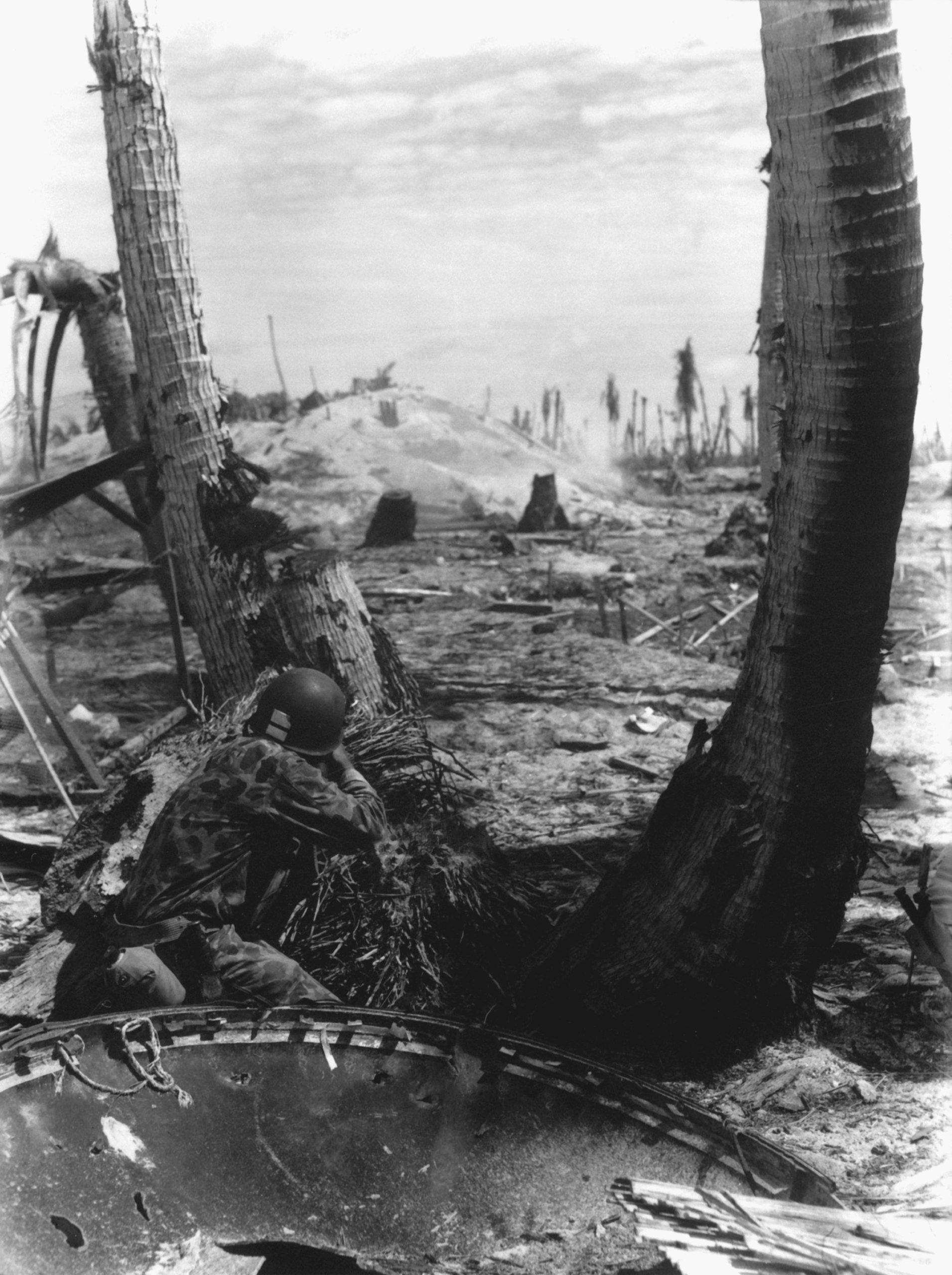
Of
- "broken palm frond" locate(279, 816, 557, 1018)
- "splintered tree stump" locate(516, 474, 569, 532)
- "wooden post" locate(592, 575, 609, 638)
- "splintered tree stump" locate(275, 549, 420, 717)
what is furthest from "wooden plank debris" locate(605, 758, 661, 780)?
"splintered tree stump" locate(516, 474, 569, 532)

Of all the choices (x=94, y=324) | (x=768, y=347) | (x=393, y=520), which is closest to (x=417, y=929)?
(x=94, y=324)

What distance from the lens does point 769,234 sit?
16.0 m

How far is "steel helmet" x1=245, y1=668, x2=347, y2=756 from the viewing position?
4609 millimetres

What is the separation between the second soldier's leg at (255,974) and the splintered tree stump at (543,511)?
54.0 ft

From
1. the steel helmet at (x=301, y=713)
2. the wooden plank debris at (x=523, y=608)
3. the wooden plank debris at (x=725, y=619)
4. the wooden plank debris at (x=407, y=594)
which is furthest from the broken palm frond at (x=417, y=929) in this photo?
the wooden plank debris at (x=407, y=594)

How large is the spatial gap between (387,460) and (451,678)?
17.0 m

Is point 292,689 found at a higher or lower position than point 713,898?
higher

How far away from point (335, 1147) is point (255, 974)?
2.80ft

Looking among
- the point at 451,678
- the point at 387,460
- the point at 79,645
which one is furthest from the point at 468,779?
the point at 387,460

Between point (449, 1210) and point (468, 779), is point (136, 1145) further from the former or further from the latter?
point (468, 779)

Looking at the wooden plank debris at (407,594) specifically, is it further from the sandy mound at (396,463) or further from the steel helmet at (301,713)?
the steel helmet at (301,713)

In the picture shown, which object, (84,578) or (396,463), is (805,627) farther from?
(396,463)

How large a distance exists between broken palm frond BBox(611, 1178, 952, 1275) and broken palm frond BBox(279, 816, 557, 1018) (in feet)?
5.99

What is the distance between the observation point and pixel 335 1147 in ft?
12.0
